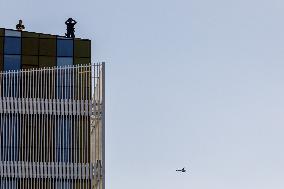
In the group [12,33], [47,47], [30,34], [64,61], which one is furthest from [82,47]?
[12,33]

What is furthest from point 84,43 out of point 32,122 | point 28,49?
point 32,122

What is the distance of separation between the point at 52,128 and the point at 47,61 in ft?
25.4

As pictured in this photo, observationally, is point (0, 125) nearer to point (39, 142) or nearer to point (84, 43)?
point (39, 142)

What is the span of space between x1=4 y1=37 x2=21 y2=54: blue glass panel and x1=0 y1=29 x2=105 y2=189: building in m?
2.69

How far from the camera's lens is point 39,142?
71938 millimetres

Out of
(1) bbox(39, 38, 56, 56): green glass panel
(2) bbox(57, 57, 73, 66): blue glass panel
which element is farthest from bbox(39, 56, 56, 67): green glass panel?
(2) bbox(57, 57, 73, 66): blue glass panel

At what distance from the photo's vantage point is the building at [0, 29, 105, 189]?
2815 inches

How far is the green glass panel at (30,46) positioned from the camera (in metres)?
76.1

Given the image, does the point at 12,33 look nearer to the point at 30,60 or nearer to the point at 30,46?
the point at 30,46

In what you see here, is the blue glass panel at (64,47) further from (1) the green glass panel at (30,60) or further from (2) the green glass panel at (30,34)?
(1) the green glass panel at (30,60)

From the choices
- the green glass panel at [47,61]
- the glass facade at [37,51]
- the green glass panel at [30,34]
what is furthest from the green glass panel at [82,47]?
the green glass panel at [30,34]

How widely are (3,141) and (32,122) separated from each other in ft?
10.9

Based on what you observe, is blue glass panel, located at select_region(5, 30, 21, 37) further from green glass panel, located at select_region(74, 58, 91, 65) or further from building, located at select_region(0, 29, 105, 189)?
green glass panel, located at select_region(74, 58, 91, 65)

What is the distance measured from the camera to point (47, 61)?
76.2m
